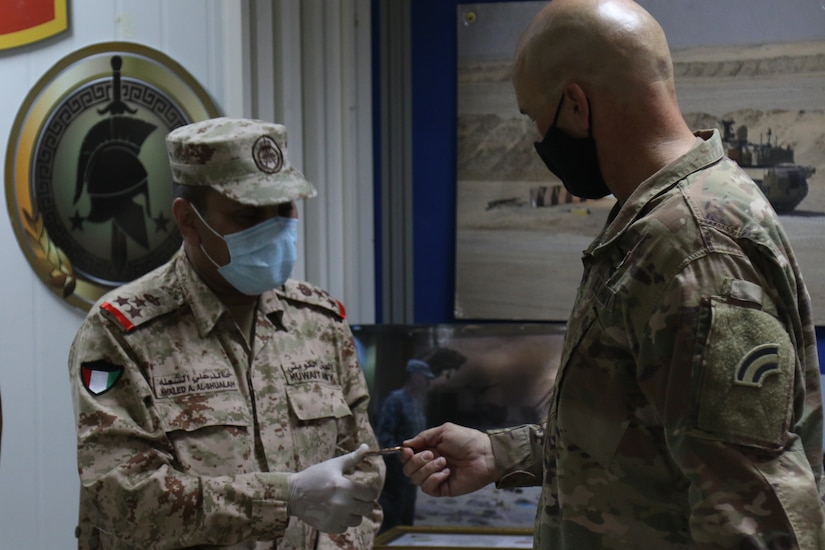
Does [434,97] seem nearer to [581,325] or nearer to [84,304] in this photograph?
[84,304]

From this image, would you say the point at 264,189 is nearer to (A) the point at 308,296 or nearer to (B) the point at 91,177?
(A) the point at 308,296

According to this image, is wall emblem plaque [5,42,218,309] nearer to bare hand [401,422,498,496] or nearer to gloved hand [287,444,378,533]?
gloved hand [287,444,378,533]

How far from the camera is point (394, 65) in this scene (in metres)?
3.55

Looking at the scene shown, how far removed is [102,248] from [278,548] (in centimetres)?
123

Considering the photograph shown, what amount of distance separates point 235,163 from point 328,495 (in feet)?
2.36

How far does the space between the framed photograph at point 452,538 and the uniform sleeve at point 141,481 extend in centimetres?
76

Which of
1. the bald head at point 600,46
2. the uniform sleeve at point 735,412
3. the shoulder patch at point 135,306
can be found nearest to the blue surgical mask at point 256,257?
the shoulder patch at point 135,306

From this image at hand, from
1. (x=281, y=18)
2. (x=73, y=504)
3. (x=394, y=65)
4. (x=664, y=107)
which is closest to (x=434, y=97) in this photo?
(x=394, y=65)

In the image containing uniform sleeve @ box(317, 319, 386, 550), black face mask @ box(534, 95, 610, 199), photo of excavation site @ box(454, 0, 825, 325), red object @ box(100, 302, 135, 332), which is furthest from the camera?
photo of excavation site @ box(454, 0, 825, 325)

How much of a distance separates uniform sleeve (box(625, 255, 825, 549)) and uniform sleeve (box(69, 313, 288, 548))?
100cm

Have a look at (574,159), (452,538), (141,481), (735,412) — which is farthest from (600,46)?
(452,538)

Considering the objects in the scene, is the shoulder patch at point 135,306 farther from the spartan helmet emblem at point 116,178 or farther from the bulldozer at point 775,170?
the bulldozer at point 775,170

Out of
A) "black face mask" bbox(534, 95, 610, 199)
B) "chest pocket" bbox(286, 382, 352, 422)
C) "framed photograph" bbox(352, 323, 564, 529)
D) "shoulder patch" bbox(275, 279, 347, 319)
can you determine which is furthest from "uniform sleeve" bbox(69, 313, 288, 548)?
"framed photograph" bbox(352, 323, 564, 529)

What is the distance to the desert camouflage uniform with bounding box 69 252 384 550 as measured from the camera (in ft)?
6.16
